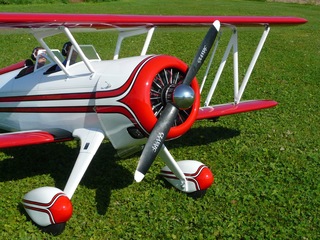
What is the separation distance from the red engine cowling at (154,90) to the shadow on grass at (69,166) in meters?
1.36

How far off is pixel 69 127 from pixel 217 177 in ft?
7.22

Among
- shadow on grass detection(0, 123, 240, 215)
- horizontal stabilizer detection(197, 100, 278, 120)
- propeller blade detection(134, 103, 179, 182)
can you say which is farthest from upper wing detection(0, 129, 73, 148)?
horizontal stabilizer detection(197, 100, 278, 120)

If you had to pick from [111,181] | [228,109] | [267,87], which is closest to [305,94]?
[267,87]

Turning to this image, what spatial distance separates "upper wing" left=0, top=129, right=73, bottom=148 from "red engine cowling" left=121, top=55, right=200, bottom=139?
1.30 metres

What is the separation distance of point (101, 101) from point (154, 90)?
66 cm

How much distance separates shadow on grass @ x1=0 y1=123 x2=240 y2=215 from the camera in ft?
20.0

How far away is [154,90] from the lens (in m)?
5.04

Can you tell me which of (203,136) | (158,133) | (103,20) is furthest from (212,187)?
(103,20)

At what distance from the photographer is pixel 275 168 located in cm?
661

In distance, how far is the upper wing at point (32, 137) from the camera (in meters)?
5.34

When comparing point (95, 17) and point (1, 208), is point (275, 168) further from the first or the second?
point (1, 208)

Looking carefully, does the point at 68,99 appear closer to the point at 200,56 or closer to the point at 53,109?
the point at 53,109

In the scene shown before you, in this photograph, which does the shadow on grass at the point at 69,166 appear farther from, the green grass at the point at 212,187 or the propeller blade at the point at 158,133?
the propeller blade at the point at 158,133

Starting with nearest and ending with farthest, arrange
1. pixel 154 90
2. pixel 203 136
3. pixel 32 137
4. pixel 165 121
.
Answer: pixel 165 121, pixel 154 90, pixel 32 137, pixel 203 136
